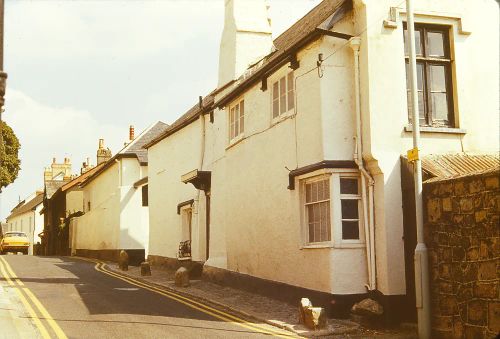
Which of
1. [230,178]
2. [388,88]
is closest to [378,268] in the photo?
[388,88]

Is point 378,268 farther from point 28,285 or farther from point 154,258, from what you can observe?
point 154,258

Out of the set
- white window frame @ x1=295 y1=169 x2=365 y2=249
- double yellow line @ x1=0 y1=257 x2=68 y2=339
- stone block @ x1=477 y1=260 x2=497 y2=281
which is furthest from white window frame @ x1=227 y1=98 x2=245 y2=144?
stone block @ x1=477 y1=260 x2=497 y2=281

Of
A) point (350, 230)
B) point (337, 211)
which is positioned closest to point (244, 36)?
point (337, 211)

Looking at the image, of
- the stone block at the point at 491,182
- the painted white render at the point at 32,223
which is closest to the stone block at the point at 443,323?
the stone block at the point at 491,182

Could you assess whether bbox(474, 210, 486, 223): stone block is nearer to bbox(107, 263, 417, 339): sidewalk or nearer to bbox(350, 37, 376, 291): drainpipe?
bbox(107, 263, 417, 339): sidewalk

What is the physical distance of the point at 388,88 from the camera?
42.0 ft

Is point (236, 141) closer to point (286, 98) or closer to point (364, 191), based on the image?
point (286, 98)

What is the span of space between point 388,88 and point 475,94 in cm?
234

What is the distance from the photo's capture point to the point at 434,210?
1088 cm

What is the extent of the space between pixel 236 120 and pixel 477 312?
36.3ft

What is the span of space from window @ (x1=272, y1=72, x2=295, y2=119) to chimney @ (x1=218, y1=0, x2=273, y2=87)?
14.1 ft

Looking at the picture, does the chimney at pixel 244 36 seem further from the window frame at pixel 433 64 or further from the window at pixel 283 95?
the window frame at pixel 433 64

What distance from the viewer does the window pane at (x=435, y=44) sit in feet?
44.2

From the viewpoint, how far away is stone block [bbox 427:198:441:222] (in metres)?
10.8
